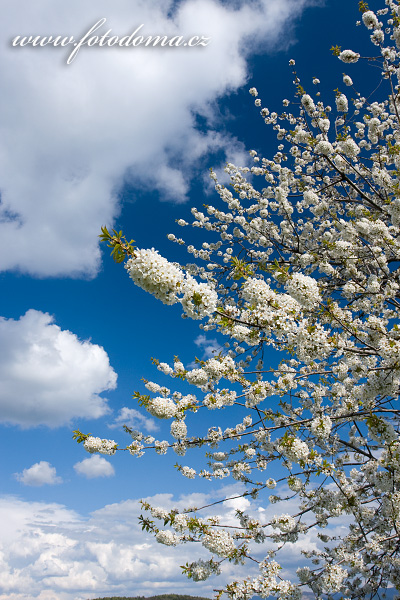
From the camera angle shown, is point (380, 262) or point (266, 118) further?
point (266, 118)

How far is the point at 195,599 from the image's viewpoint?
2867 inches

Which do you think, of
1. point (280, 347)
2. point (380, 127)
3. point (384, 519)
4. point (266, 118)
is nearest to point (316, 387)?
point (280, 347)

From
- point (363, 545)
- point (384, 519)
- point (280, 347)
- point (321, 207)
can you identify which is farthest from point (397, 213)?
point (363, 545)

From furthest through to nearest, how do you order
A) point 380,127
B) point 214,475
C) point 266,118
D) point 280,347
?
point 266,118
point 380,127
point 214,475
point 280,347

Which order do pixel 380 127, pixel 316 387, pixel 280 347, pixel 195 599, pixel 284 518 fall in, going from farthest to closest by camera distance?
1. pixel 195 599
2. pixel 380 127
3. pixel 284 518
4. pixel 316 387
5. pixel 280 347

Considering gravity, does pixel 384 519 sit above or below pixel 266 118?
below

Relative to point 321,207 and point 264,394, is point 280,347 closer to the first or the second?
point 264,394

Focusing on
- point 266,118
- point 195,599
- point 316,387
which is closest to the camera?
point 316,387

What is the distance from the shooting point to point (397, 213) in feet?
24.5

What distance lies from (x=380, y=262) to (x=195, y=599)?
88.0 meters

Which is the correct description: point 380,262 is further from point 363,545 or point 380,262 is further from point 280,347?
point 363,545

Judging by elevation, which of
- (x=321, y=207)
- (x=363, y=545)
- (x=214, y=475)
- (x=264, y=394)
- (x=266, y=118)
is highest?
(x=266, y=118)

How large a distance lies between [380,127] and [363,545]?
11.3 meters

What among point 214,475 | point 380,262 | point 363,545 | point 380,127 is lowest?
point 363,545
